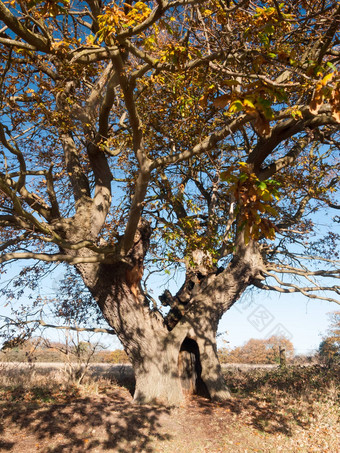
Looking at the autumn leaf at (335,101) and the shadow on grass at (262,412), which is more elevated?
the autumn leaf at (335,101)

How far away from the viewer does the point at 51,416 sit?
669 centimetres

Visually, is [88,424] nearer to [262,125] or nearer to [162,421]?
[162,421]

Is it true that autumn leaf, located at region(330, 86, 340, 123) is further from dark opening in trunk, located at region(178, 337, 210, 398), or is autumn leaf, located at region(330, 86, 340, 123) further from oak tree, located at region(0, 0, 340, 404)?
dark opening in trunk, located at region(178, 337, 210, 398)

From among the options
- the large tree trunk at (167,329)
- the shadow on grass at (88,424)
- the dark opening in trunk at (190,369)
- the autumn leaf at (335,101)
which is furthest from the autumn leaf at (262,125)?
the dark opening in trunk at (190,369)

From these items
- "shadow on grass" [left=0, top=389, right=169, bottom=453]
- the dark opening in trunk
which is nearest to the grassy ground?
"shadow on grass" [left=0, top=389, right=169, bottom=453]

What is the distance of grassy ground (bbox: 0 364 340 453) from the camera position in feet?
19.2

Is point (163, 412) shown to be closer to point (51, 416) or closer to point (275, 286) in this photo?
point (51, 416)

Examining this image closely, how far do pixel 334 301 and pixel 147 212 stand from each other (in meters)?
6.07

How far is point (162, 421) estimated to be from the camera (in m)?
6.84

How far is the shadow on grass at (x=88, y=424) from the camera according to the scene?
5.71 m

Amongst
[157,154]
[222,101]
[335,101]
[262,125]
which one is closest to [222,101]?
[222,101]

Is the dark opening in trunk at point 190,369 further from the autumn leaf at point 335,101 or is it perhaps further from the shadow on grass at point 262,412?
the autumn leaf at point 335,101

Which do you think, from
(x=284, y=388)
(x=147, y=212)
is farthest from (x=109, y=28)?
(x=284, y=388)

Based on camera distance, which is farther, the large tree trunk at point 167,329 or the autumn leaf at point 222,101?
the large tree trunk at point 167,329
